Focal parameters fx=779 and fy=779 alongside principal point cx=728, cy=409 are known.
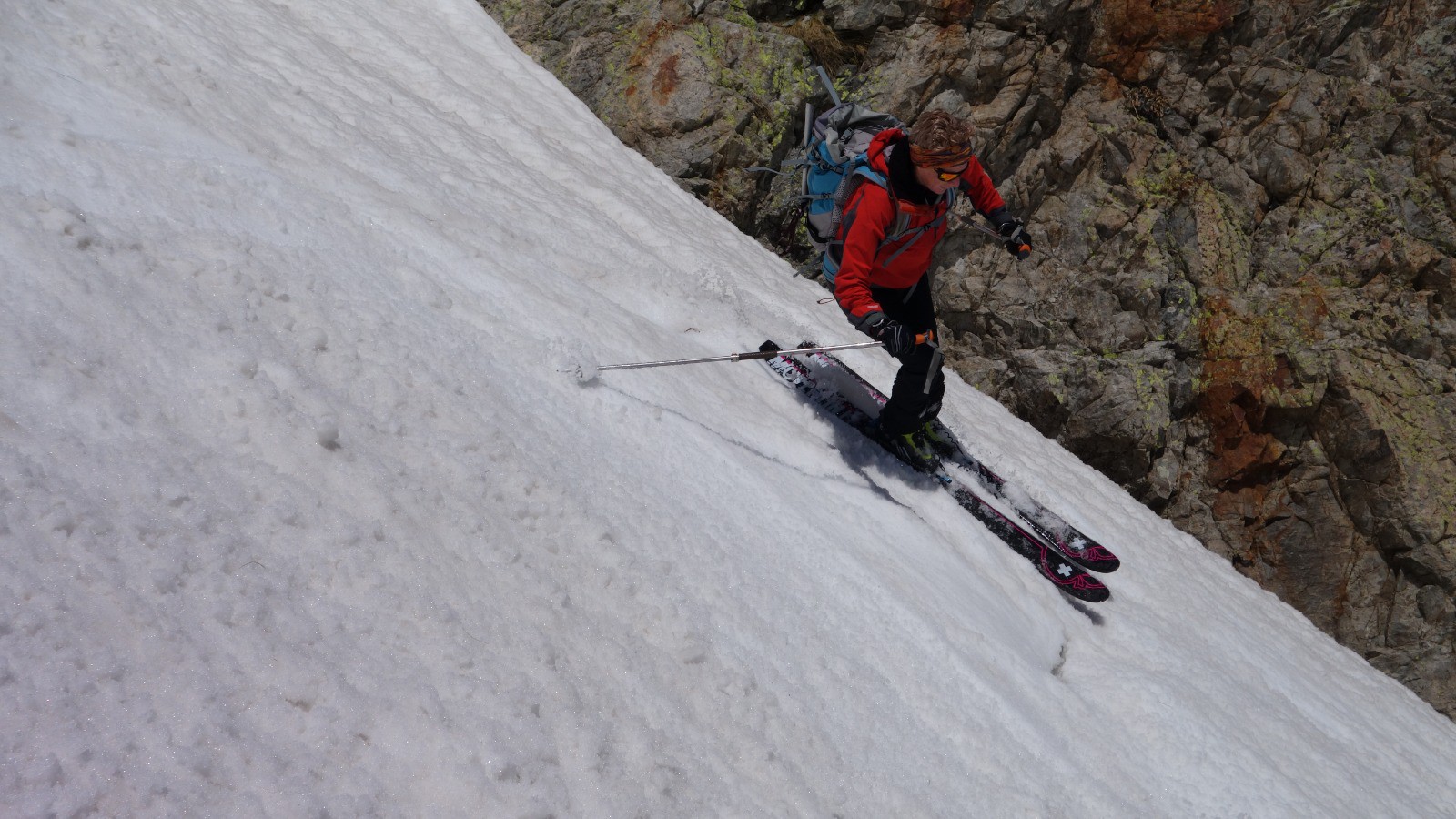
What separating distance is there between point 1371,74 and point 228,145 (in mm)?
17720

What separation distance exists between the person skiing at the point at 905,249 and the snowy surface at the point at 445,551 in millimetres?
541

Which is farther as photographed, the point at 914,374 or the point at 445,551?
the point at 914,374

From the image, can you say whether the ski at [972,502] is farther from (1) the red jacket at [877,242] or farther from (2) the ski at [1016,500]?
(1) the red jacket at [877,242]

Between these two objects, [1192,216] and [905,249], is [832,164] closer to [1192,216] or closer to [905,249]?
[905,249]

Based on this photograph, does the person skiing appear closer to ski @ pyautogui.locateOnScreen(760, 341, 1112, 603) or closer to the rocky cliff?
ski @ pyautogui.locateOnScreen(760, 341, 1112, 603)

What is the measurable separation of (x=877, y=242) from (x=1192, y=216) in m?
11.2

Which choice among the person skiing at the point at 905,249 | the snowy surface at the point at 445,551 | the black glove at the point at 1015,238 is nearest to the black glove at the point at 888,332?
the person skiing at the point at 905,249

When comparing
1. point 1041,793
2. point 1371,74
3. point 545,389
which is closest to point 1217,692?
point 1041,793

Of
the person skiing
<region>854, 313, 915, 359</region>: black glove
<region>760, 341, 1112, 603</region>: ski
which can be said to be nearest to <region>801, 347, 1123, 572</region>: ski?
<region>760, 341, 1112, 603</region>: ski

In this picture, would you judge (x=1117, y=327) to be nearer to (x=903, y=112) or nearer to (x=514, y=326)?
(x=903, y=112)

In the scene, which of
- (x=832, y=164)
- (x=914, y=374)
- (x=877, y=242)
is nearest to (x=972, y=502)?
(x=914, y=374)

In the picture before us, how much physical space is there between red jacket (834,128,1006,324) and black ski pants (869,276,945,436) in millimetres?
287

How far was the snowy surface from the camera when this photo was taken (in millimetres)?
2609

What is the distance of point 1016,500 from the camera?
782 centimetres
